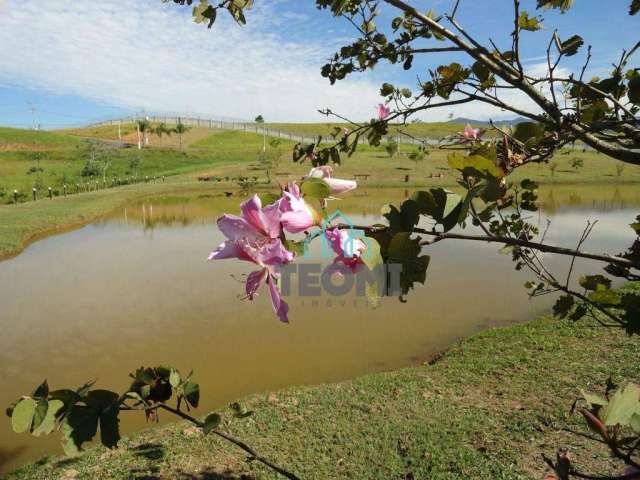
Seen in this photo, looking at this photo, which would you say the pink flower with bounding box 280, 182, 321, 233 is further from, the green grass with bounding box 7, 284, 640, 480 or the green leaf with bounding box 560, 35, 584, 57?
the green grass with bounding box 7, 284, 640, 480

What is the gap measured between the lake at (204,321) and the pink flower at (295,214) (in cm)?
338

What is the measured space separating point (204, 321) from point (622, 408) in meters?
4.87

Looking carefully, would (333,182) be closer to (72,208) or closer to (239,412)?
(239,412)

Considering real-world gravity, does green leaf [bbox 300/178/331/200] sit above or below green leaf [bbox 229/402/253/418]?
above

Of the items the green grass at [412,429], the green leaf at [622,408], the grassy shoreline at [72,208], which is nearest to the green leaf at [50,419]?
the green leaf at [622,408]

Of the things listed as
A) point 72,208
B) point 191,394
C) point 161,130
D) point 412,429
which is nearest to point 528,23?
point 191,394

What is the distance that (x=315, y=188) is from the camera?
0.46 metres

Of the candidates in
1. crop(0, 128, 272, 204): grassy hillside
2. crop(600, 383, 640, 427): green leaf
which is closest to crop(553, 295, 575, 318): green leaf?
crop(600, 383, 640, 427): green leaf

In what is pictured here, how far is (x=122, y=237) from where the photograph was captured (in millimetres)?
9344

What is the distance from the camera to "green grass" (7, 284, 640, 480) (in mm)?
2504

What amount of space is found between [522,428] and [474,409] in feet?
1.19

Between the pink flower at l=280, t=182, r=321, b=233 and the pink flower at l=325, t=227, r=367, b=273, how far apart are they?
0.07 ft

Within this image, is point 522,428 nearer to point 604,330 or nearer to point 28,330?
point 604,330

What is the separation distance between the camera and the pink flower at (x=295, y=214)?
0.43 m
